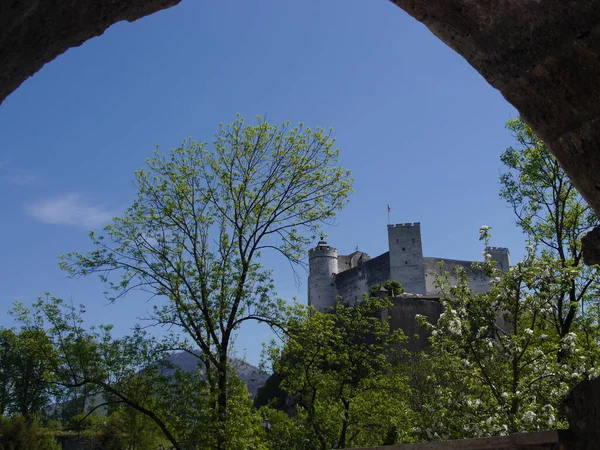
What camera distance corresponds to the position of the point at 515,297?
40.9ft

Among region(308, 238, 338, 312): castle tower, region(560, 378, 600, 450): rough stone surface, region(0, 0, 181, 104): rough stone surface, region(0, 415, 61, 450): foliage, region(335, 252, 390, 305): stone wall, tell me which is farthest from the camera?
region(308, 238, 338, 312): castle tower

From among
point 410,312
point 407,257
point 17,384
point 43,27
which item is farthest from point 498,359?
point 407,257

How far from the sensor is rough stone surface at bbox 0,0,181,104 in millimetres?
2205

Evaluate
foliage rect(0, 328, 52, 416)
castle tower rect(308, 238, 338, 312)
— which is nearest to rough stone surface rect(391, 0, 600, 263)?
foliage rect(0, 328, 52, 416)

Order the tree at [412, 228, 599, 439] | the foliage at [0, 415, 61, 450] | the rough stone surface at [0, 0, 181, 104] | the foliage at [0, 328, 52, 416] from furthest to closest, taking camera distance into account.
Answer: the foliage at [0, 328, 52, 416], the foliage at [0, 415, 61, 450], the tree at [412, 228, 599, 439], the rough stone surface at [0, 0, 181, 104]

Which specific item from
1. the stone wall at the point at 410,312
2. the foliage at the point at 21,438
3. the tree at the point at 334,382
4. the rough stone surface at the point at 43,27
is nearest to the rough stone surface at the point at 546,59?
the rough stone surface at the point at 43,27

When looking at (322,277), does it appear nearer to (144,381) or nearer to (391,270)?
(391,270)

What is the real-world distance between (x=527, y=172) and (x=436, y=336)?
740 cm

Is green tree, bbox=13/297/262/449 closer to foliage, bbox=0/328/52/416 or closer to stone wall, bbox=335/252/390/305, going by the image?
foliage, bbox=0/328/52/416

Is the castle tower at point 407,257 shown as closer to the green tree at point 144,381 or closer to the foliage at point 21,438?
the foliage at point 21,438

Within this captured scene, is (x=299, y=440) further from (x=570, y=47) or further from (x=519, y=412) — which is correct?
(x=570, y=47)

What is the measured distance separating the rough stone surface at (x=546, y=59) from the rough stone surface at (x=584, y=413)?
1913 mm

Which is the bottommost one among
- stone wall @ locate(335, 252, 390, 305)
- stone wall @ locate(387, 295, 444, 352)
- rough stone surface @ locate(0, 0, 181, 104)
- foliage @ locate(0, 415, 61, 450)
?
foliage @ locate(0, 415, 61, 450)

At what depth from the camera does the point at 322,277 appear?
216ft
